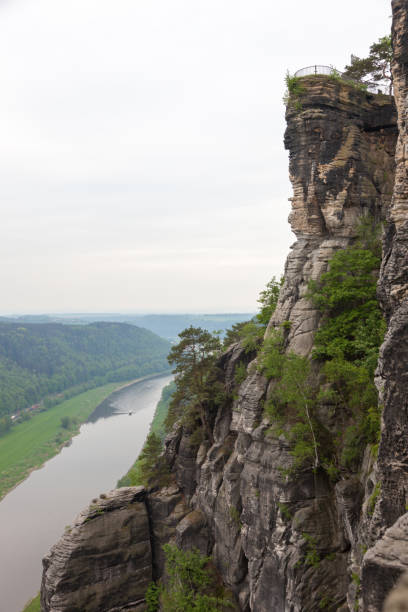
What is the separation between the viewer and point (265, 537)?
17.9 metres

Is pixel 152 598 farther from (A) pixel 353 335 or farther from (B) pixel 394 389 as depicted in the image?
(B) pixel 394 389

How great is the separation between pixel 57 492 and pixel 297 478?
5516 centimetres

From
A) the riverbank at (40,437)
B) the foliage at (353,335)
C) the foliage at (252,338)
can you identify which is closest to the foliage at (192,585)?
the foliage at (353,335)

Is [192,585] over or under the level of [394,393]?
under

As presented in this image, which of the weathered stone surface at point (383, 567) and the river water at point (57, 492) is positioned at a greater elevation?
the weathered stone surface at point (383, 567)

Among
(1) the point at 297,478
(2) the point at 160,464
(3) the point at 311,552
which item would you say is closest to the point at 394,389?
(1) the point at 297,478

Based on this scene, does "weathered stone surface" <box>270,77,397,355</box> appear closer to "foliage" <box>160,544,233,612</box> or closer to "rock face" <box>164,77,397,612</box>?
"rock face" <box>164,77,397,612</box>

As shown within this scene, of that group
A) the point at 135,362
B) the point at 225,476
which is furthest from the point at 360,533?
the point at 135,362

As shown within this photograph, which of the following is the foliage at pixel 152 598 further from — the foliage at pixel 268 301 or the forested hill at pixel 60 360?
the forested hill at pixel 60 360

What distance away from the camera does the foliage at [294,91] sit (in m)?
22.7

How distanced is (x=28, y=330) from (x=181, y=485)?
540ft

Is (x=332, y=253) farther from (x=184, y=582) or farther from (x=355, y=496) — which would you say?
(x=184, y=582)

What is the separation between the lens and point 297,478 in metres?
17.2

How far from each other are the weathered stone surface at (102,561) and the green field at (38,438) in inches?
1824
